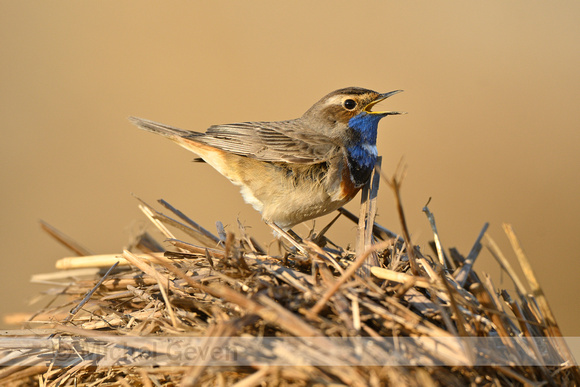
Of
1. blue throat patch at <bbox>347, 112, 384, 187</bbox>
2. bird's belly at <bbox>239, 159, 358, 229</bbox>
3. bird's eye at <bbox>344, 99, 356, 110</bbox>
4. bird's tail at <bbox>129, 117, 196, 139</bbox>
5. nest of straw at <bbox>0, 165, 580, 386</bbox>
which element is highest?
bird's eye at <bbox>344, 99, 356, 110</bbox>

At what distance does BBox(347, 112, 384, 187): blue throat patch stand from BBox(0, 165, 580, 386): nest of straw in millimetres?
952

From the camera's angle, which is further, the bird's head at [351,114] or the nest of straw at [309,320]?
the bird's head at [351,114]

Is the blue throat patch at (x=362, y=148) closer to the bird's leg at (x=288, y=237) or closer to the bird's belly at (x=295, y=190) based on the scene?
the bird's belly at (x=295, y=190)

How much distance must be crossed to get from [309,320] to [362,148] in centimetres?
252

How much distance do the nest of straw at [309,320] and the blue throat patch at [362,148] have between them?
0.95 metres

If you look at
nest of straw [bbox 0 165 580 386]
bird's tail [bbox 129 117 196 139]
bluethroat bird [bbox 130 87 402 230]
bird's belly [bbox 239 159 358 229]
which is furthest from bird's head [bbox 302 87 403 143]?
nest of straw [bbox 0 165 580 386]

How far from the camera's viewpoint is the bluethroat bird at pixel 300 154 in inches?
172

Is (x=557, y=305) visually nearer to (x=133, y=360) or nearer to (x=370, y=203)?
(x=370, y=203)

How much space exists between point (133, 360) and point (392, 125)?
8.47 meters

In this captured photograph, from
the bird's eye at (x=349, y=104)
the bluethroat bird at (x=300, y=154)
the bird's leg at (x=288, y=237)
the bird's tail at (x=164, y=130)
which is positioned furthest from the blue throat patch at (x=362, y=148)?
the bird's tail at (x=164, y=130)

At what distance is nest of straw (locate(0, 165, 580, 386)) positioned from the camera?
2.20m

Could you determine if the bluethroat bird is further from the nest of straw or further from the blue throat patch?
the nest of straw

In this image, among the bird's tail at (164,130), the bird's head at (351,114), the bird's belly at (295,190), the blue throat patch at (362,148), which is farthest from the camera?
the bird's tail at (164,130)

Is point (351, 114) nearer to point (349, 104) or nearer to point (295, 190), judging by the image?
point (349, 104)
